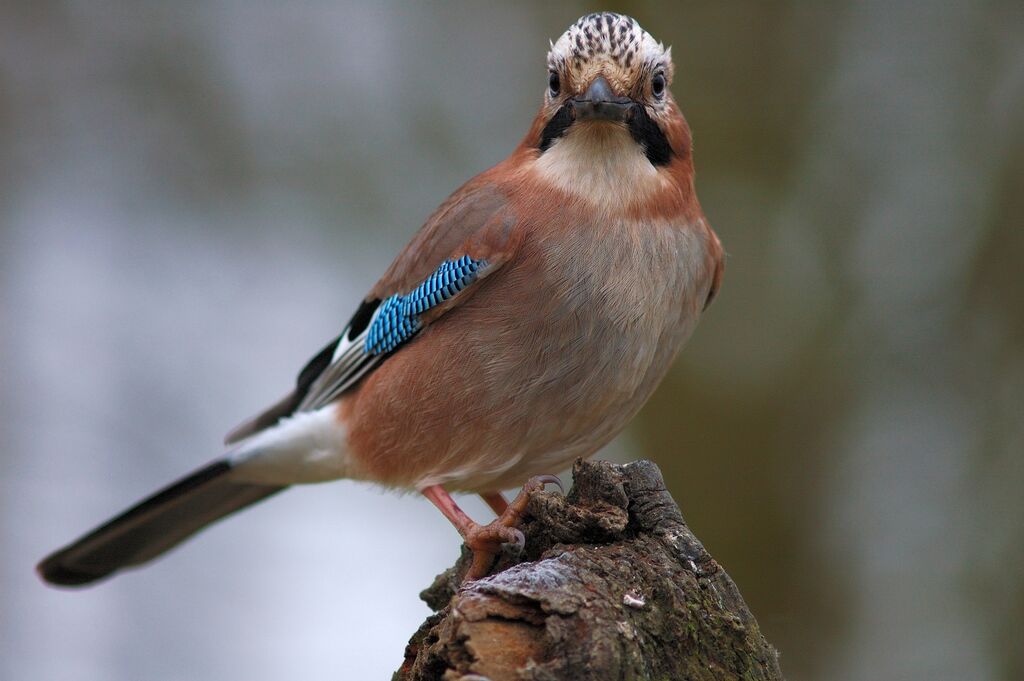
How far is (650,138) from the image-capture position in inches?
182

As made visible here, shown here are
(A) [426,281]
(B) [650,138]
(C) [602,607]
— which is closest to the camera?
(C) [602,607]

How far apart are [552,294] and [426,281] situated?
2.22 feet

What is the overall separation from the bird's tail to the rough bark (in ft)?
8.42

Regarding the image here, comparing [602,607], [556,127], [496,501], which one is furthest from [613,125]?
[602,607]

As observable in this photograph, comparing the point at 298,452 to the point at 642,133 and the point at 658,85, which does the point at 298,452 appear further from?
the point at 658,85

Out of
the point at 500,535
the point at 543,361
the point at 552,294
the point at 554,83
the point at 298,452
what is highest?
the point at 554,83

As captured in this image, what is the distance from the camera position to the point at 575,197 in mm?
4566

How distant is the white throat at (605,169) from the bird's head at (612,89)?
2 cm

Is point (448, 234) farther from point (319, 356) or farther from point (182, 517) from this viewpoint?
point (182, 517)

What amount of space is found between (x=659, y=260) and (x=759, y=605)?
3030mm

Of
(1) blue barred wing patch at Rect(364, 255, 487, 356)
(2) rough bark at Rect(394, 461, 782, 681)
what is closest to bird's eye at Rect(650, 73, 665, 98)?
(1) blue barred wing patch at Rect(364, 255, 487, 356)

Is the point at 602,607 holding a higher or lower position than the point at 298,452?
lower

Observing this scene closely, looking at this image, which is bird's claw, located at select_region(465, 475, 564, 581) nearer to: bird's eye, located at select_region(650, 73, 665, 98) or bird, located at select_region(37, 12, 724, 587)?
bird, located at select_region(37, 12, 724, 587)

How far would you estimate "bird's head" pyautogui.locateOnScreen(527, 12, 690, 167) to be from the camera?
4398 millimetres
